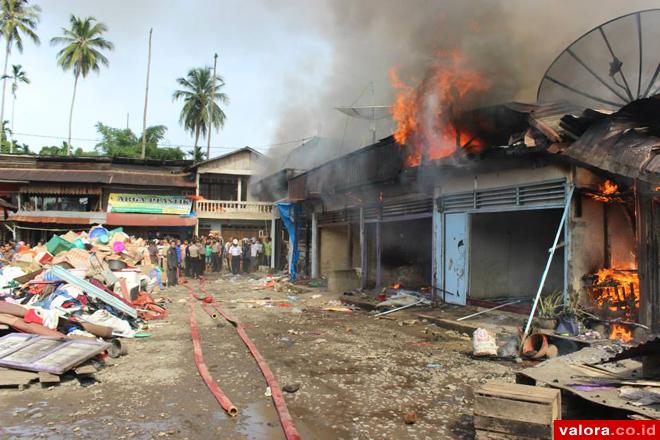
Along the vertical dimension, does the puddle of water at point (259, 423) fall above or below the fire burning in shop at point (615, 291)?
below

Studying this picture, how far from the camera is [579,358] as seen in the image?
5590mm

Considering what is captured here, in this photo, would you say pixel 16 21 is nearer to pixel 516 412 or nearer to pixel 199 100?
pixel 199 100

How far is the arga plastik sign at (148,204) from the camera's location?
26.4 meters

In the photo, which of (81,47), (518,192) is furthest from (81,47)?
(518,192)

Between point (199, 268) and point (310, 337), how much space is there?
13264 millimetres

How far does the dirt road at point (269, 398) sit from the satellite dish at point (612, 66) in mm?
5237

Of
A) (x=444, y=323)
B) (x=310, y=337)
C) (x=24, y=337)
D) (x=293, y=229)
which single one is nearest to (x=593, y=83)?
(x=444, y=323)

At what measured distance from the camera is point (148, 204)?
27000mm

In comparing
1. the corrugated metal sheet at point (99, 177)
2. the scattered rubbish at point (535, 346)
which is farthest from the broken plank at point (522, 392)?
the corrugated metal sheet at point (99, 177)

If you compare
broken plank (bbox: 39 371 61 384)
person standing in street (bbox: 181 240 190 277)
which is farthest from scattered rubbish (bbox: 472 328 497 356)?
person standing in street (bbox: 181 240 190 277)

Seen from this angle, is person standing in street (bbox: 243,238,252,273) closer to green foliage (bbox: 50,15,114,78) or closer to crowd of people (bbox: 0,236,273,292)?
crowd of people (bbox: 0,236,273,292)

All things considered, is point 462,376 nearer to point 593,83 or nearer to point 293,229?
point 593,83

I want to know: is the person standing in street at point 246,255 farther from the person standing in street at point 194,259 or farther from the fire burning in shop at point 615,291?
the fire burning in shop at point 615,291

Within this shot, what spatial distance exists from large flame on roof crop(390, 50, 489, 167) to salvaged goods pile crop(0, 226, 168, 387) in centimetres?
756
